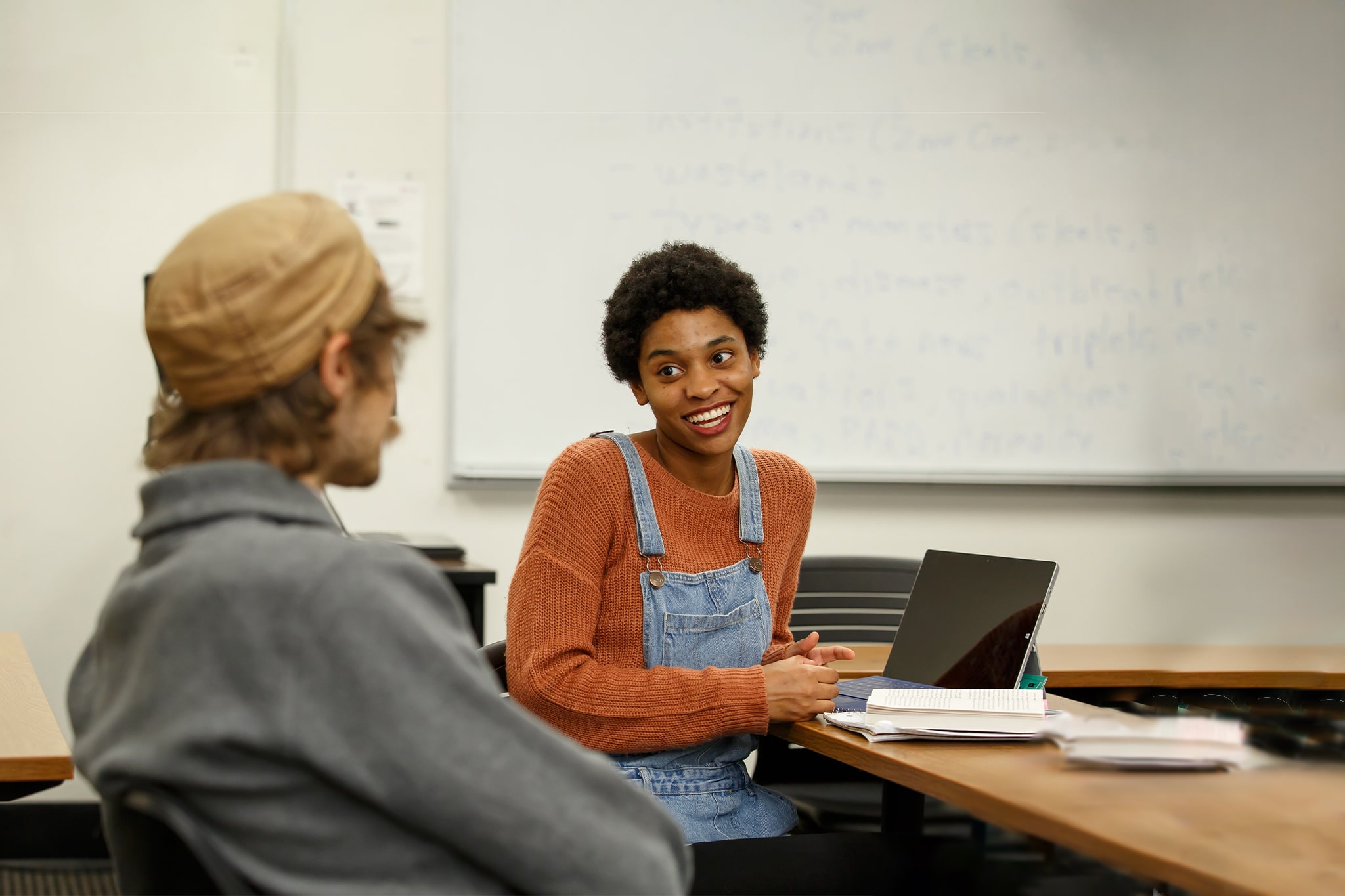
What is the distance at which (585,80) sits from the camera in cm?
321

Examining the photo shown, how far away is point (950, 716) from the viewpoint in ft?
4.84

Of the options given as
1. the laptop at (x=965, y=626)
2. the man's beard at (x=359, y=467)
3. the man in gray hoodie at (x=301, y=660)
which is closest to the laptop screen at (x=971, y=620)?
the laptop at (x=965, y=626)

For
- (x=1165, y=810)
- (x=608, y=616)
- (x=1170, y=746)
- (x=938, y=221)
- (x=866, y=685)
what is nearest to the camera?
Result: (x=1165, y=810)

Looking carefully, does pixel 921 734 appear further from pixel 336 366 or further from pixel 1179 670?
pixel 1179 670

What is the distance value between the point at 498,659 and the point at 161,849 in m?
0.91

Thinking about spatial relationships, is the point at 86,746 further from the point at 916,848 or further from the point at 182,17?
the point at 182,17

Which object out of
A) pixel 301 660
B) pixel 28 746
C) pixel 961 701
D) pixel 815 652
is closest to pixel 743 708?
pixel 815 652

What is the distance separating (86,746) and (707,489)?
1.16 m

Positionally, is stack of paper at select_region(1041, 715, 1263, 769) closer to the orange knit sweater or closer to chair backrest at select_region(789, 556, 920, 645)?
the orange knit sweater

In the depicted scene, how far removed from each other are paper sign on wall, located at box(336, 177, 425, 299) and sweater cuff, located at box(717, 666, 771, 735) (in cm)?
185

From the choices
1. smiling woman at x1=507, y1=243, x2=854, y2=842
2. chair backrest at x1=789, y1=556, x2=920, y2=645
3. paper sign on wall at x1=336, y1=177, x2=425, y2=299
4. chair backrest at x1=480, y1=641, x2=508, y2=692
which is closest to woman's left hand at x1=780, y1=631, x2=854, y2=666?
smiling woman at x1=507, y1=243, x2=854, y2=842

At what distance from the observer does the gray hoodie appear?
0.73 meters

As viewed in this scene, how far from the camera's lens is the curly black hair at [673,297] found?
1.89m

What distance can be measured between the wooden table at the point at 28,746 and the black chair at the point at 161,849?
310mm
